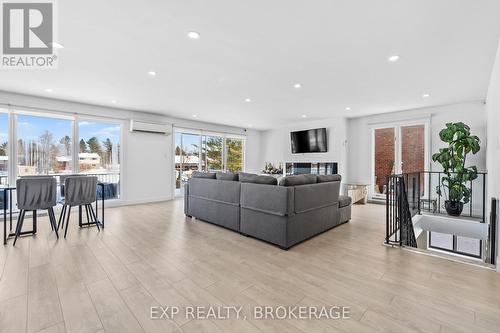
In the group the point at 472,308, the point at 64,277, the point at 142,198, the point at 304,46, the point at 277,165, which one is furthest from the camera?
the point at 277,165

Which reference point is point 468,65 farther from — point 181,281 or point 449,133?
point 181,281

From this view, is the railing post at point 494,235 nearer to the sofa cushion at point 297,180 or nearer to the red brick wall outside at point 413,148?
the sofa cushion at point 297,180

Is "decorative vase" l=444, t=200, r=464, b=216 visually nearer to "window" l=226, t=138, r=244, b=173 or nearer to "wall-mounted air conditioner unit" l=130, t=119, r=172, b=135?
"window" l=226, t=138, r=244, b=173

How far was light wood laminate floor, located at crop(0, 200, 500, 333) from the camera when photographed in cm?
158

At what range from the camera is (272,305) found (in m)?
1.78

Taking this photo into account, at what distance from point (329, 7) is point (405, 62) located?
68.7 inches

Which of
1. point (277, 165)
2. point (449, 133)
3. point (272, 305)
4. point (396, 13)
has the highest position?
point (396, 13)

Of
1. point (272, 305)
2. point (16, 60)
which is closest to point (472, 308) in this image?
point (272, 305)

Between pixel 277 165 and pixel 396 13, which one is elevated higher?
pixel 396 13

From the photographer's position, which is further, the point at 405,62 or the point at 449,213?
the point at 449,213

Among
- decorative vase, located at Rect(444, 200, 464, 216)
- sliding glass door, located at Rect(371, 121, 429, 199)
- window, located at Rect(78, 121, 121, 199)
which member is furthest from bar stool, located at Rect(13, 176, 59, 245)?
decorative vase, located at Rect(444, 200, 464, 216)

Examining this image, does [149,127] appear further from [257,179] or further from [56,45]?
[257,179]

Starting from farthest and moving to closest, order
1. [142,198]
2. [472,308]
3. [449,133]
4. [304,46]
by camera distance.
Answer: [142,198] < [449,133] < [304,46] < [472,308]

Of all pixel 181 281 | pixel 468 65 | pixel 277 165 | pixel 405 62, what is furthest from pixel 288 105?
pixel 181 281
